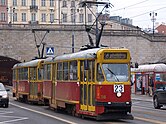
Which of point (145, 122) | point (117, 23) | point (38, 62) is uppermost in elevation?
point (117, 23)

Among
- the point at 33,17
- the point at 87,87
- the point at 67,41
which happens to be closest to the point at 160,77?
the point at 87,87

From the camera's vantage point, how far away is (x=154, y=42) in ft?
285

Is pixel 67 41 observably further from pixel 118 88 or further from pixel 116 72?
pixel 118 88

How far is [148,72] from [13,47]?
33786 millimetres

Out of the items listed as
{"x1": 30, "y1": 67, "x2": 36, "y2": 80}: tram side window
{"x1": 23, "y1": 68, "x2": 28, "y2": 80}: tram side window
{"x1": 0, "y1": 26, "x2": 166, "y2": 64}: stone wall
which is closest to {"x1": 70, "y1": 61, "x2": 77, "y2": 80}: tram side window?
{"x1": 30, "y1": 67, "x2": 36, "y2": 80}: tram side window

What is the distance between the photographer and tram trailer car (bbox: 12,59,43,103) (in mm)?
37625

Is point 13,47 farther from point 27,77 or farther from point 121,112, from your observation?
point 121,112

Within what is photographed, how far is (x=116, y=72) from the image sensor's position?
23703 millimetres

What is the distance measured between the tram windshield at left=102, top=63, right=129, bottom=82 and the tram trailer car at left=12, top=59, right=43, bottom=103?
44.0 ft

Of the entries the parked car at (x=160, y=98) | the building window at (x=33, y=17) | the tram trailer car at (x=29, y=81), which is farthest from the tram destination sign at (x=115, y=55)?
the building window at (x=33, y=17)

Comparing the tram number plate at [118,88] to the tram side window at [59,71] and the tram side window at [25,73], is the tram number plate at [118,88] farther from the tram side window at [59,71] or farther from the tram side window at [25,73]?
the tram side window at [25,73]

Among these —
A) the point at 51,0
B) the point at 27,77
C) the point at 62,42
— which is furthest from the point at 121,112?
the point at 51,0

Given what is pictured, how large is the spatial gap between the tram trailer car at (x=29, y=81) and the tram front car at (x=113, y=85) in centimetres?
1335

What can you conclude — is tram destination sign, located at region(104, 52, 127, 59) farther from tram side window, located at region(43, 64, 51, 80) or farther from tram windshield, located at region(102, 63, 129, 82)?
tram side window, located at region(43, 64, 51, 80)
